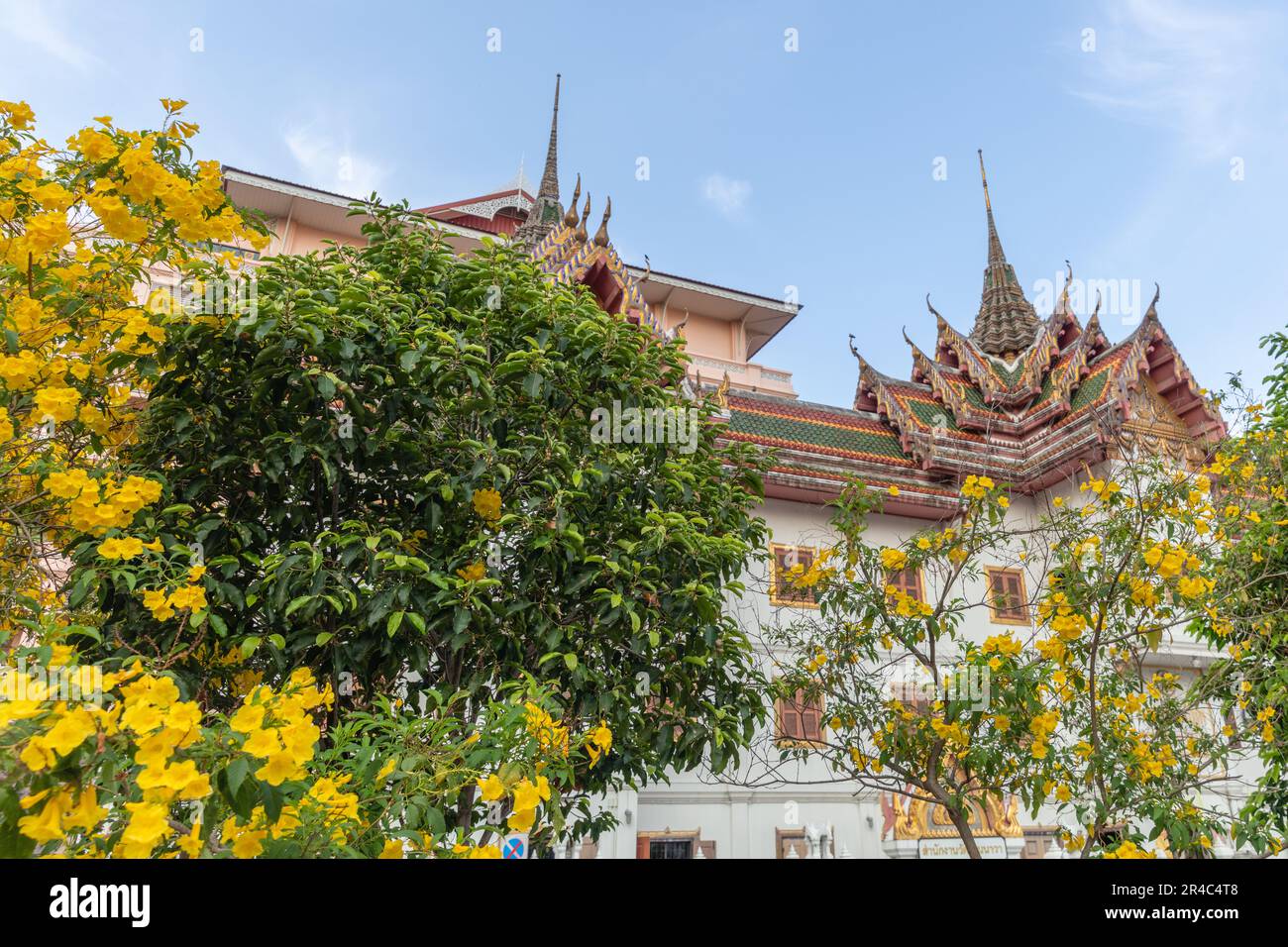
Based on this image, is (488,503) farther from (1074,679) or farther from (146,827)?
(1074,679)

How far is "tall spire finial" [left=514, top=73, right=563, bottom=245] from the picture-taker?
635 inches

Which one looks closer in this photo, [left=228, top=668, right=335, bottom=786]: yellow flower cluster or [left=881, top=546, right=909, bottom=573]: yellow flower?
[left=228, top=668, right=335, bottom=786]: yellow flower cluster

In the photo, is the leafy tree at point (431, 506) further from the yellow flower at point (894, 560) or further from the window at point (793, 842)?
the window at point (793, 842)

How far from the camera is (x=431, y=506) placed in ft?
17.7

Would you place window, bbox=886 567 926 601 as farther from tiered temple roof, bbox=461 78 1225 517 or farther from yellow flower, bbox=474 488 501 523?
yellow flower, bbox=474 488 501 523

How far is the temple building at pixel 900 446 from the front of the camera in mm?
11203

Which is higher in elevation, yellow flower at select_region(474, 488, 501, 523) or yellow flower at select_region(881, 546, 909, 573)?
yellow flower at select_region(474, 488, 501, 523)

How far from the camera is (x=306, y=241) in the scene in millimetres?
23047

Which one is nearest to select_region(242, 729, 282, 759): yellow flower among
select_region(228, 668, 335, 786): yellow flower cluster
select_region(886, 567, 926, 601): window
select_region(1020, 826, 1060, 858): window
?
select_region(228, 668, 335, 786): yellow flower cluster

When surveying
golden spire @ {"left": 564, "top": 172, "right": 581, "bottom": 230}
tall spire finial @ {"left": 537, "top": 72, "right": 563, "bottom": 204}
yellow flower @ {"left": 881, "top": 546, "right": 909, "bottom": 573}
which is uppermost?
tall spire finial @ {"left": 537, "top": 72, "right": 563, "bottom": 204}

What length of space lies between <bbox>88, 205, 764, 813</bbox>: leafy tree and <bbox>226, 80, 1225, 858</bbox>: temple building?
2.65 metres

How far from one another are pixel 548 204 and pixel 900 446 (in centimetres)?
927

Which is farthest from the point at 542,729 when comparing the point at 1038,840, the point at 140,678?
the point at 1038,840
